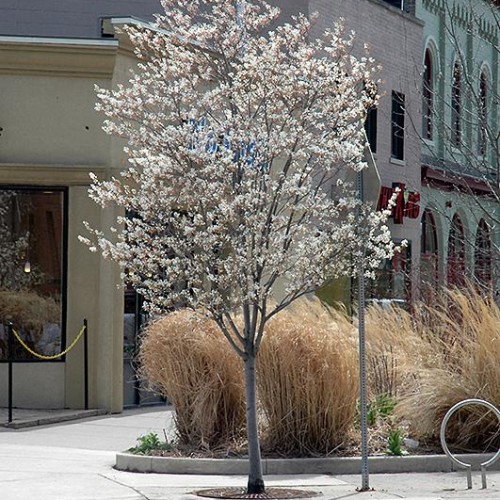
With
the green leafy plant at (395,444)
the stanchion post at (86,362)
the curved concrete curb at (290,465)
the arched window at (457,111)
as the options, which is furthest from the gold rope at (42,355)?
the green leafy plant at (395,444)

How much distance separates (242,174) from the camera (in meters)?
11.8

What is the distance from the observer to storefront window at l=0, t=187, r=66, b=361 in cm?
1888

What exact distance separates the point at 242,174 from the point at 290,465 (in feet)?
10.3

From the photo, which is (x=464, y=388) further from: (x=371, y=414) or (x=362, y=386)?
(x=362, y=386)

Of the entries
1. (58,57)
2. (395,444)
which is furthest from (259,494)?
(58,57)

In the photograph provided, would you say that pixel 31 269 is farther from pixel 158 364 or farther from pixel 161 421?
pixel 158 364

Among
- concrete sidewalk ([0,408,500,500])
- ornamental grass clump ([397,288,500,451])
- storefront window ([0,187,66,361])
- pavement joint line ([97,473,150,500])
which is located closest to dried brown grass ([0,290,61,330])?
storefront window ([0,187,66,361])

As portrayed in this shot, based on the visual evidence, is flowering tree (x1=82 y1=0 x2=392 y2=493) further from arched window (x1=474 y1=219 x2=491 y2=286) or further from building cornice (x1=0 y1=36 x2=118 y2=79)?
building cornice (x1=0 y1=36 x2=118 y2=79)

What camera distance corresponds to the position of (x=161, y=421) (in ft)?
58.6

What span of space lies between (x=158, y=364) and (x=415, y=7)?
2085cm

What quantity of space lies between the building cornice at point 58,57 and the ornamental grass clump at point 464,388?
7.03 m

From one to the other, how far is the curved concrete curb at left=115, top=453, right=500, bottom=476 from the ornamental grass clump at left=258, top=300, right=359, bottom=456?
350 millimetres

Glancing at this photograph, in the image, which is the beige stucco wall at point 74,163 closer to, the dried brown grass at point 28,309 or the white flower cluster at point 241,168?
the dried brown grass at point 28,309

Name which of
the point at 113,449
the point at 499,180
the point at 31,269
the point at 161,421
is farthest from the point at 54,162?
the point at 499,180
